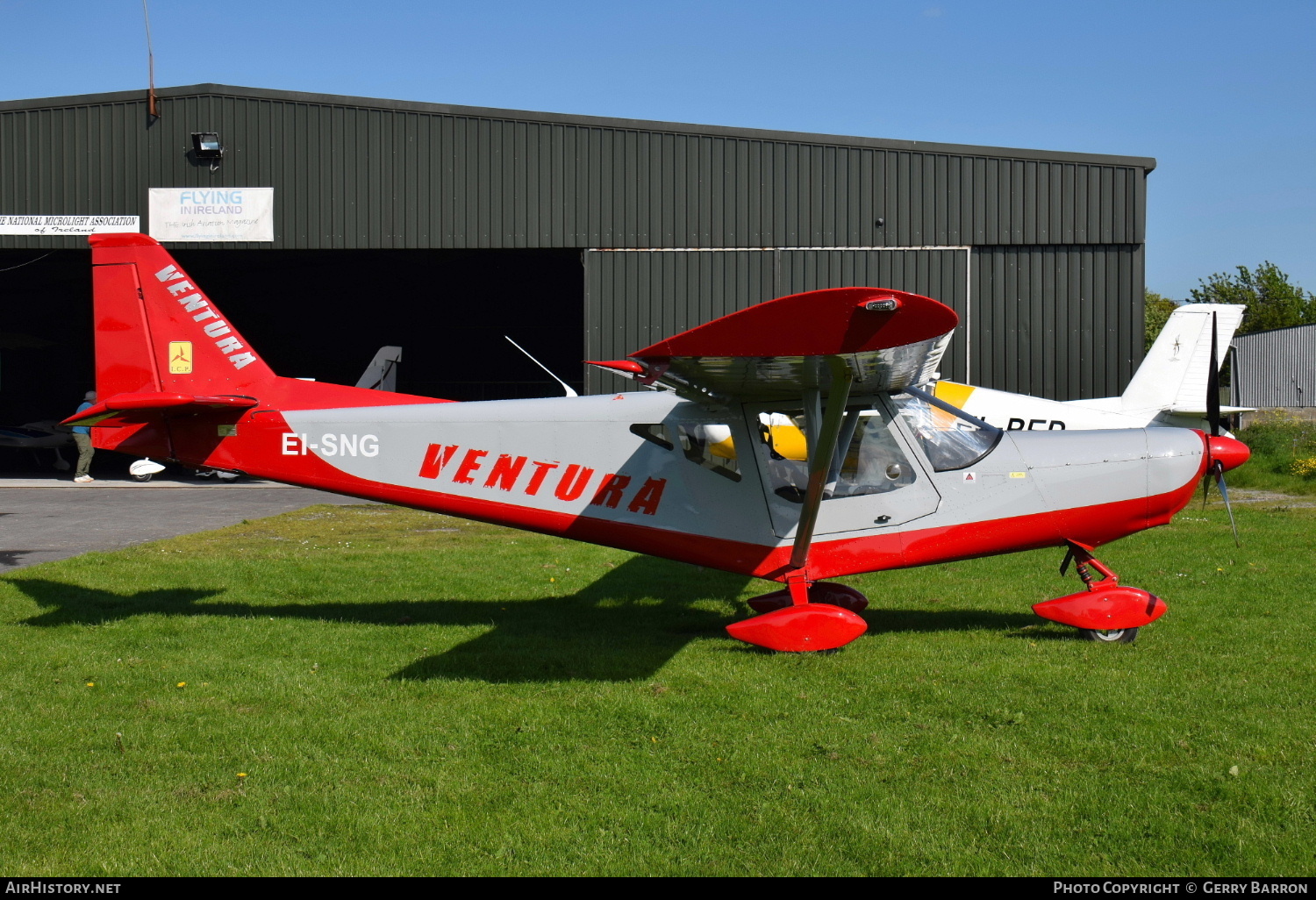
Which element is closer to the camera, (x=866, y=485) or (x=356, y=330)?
(x=866, y=485)

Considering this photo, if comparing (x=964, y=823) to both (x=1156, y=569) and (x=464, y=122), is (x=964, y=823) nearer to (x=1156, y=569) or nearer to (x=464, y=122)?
(x=1156, y=569)

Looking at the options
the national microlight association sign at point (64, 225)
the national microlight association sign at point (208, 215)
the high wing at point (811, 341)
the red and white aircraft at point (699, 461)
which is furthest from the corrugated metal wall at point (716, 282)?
the high wing at point (811, 341)

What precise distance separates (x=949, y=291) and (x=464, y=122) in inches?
391

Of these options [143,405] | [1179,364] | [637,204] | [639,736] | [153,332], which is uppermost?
[637,204]

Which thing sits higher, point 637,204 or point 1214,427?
point 637,204

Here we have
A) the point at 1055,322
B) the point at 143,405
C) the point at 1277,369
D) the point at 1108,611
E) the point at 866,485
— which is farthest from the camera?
the point at 1277,369

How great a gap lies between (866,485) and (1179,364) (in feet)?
34.0

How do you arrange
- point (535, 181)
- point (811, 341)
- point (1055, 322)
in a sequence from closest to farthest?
point (811, 341), point (1055, 322), point (535, 181)

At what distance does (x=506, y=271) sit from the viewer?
94.0ft

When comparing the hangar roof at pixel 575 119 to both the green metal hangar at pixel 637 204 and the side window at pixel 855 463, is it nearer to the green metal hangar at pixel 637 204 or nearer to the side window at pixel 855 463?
the green metal hangar at pixel 637 204

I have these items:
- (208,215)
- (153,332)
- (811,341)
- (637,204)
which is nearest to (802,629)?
(811,341)

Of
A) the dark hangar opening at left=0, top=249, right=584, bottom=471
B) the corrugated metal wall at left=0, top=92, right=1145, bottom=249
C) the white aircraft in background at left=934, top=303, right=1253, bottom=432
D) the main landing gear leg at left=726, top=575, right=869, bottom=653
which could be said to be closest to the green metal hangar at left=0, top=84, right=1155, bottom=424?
the corrugated metal wall at left=0, top=92, right=1145, bottom=249

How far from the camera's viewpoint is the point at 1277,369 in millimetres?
45031

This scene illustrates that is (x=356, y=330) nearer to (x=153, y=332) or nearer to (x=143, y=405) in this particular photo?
(x=153, y=332)
